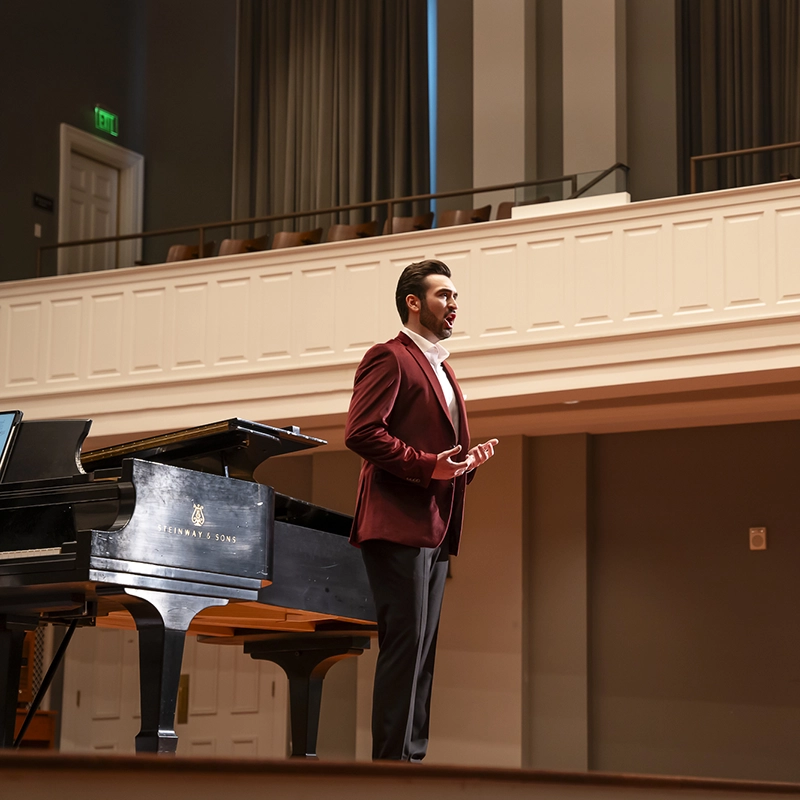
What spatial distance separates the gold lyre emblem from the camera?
11.3 ft

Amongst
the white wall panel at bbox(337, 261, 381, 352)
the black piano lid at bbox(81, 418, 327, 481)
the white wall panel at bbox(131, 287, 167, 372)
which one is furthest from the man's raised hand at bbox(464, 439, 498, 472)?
the white wall panel at bbox(131, 287, 167, 372)

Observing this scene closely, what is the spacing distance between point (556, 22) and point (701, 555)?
4.74 meters

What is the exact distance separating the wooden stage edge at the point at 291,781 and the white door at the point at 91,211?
10895mm

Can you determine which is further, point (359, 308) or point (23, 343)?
point (23, 343)

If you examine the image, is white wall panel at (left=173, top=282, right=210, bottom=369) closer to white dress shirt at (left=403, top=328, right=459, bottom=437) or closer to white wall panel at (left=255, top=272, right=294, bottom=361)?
white wall panel at (left=255, top=272, right=294, bottom=361)

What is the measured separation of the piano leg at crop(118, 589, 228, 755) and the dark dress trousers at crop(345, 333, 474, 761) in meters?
0.63

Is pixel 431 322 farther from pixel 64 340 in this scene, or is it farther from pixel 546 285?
pixel 64 340

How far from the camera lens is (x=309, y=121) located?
1175 centimetres

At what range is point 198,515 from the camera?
345 cm

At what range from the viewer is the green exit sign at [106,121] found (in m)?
12.2

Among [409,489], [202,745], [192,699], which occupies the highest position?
[409,489]

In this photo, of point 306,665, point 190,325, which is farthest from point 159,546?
point 190,325

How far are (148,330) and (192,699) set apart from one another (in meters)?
3.24

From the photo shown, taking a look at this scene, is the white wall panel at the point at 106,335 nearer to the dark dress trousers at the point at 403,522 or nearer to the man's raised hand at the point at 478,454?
the dark dress trousers at the point at 403,522
